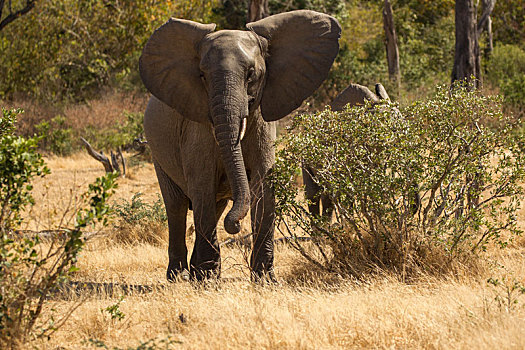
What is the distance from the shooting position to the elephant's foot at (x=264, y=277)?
238 inches

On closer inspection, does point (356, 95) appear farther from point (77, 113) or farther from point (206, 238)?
point (77, 113)

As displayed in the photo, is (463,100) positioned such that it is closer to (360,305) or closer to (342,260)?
(342,260)

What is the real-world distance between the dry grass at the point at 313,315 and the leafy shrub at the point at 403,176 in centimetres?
30

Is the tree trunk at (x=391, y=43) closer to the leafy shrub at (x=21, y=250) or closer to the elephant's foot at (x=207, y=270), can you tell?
the elephant's foot at (x=207, y=270)

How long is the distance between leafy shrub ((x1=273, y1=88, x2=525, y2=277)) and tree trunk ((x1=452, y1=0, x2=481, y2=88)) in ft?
12.3

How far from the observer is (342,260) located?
6.36 m

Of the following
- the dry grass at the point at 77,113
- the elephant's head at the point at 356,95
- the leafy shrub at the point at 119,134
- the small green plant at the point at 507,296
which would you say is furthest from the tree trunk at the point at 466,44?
the dry grass at the point at 77,113

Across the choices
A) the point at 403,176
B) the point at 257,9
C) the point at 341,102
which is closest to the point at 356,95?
the point at 341,102

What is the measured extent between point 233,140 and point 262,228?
1158mm

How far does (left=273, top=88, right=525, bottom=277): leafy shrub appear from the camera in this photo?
236 inches

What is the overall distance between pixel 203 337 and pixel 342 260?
7.46 ft

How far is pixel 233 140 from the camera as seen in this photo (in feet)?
18.1

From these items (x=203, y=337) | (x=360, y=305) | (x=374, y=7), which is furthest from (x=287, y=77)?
(x=374, y=7)

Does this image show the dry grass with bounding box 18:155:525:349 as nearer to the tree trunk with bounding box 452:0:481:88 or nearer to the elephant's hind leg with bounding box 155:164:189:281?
the elephant's hind leg with bounding box 155:164:189:281
